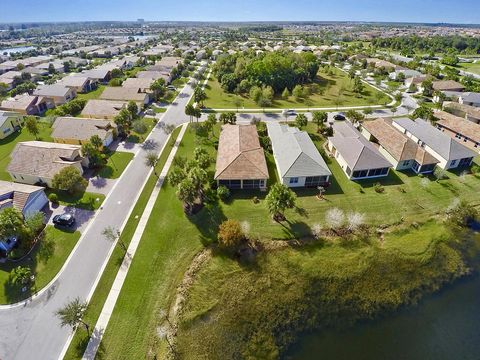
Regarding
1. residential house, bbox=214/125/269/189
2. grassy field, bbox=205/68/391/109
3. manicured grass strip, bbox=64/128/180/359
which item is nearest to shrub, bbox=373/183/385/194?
residential house, bbox=214/125/269/189

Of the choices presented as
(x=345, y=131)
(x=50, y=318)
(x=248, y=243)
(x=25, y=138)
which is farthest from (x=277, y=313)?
(x=25, y=138)

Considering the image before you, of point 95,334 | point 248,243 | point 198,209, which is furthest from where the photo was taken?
point 198,209

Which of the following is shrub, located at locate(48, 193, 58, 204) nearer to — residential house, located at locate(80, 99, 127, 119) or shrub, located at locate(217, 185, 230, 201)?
shrub, located at locate(217, 185, 230, 201)

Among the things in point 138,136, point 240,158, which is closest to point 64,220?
point 240,158

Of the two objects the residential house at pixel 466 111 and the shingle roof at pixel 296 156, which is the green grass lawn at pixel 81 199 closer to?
the shingle roof at pixel 296 156

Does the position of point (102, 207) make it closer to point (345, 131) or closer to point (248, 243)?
point (248, 243)

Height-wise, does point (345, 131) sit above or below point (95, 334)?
above

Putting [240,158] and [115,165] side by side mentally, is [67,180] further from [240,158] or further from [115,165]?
[240,158]

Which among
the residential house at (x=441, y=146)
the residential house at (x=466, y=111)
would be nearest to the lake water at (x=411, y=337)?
the residential house at (x=441, y=146)
